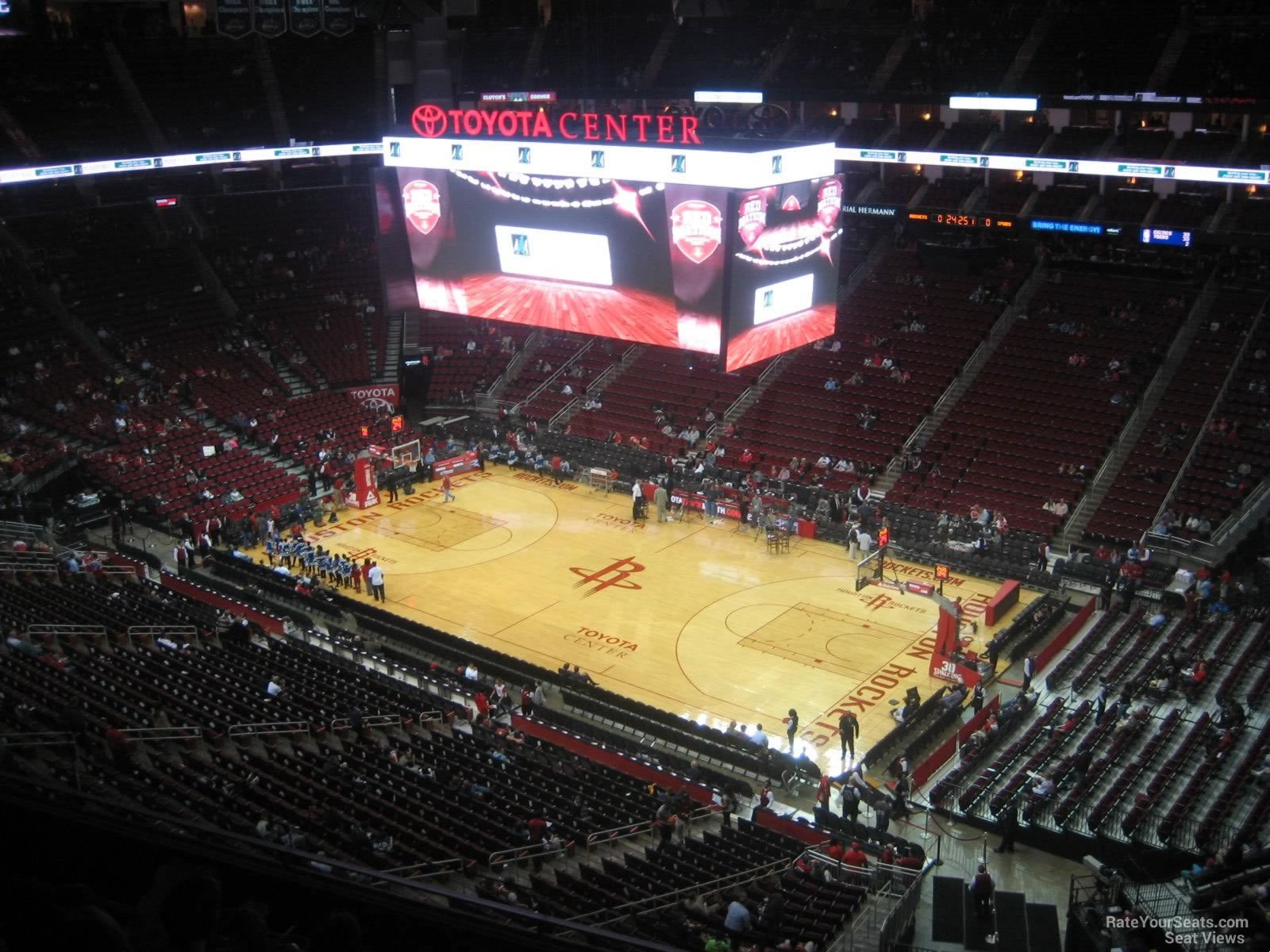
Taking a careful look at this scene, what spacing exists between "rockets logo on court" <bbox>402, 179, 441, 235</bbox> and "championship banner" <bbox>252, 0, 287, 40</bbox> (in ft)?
17.8

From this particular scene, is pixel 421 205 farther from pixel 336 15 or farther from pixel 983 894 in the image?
pixel 983 894

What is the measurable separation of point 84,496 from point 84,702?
16.3 metres

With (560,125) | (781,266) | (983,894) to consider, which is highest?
(560,125)

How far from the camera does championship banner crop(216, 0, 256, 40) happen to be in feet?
105

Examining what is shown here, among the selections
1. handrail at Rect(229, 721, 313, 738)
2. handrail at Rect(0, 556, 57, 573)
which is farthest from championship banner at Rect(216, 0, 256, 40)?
handrail at Rect(229, 721, 313, 738)

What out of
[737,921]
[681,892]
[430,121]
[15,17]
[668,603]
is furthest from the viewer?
[430,121]

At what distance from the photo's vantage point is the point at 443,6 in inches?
1609

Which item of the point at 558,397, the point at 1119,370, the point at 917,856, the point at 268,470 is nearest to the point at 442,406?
the point at 558,397

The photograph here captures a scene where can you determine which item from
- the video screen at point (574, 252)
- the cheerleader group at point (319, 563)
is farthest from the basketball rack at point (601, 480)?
the cheerleader group at point (319, 563)

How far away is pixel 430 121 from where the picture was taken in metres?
31.1

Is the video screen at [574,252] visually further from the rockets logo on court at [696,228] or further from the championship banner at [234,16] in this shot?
the championship banner at [234,16]

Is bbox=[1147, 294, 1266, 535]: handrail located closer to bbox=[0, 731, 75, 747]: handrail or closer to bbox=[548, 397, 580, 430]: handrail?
bbox=[548, 397, 580, 430]: handrail

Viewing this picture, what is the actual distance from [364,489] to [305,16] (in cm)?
1311

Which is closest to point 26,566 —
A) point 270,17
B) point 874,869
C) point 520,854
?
point 270,17
